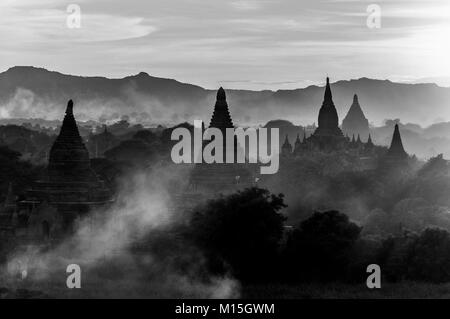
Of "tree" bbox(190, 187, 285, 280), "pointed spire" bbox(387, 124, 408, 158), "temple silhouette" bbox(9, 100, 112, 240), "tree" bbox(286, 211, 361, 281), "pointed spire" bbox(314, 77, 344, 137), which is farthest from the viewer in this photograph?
"pointed spire" bbox(314, 77, 344, 137)

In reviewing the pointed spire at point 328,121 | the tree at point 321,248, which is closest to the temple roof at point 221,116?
the tree at point 321,248

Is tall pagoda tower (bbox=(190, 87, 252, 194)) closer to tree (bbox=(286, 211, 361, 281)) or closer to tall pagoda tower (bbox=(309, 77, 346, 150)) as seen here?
tree (bbox=(286, 211, 361, 281))

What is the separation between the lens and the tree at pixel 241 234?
1992 inches

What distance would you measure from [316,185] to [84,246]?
1360 inches

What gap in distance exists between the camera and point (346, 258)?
51.6 m

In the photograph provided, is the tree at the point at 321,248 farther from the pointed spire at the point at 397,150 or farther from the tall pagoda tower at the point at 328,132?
the tall pagoda tower at the point at 328,132

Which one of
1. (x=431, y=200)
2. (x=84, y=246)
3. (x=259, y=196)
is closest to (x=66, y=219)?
(x=84, y=246)

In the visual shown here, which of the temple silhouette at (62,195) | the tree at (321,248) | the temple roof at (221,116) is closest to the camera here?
the tree at (321,248)

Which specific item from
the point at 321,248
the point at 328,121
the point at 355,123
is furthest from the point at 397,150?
the point at 355,123

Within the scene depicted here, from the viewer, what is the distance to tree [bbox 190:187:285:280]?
5059 cm

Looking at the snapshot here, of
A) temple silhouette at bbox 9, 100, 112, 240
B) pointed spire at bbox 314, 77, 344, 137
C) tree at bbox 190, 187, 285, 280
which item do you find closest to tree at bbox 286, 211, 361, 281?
tree at bbox 190, 187, 285, 280

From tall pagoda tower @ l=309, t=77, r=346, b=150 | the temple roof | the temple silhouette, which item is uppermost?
tall pagoda tower @ l=309, t=77, r=346, b=150

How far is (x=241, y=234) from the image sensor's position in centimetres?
5212
